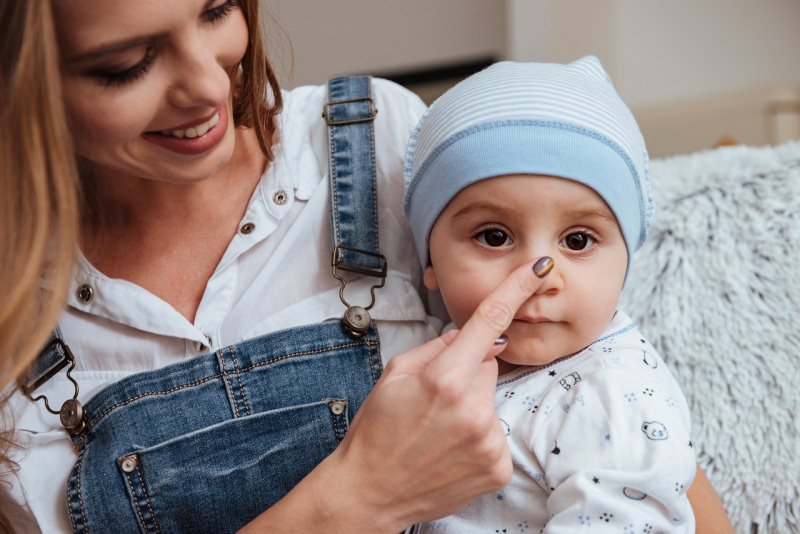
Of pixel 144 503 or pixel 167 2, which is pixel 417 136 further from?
pixel 144 503

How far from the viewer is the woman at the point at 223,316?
2.87ft

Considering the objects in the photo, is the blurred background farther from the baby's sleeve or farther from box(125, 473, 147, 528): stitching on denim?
the baby's sleeve

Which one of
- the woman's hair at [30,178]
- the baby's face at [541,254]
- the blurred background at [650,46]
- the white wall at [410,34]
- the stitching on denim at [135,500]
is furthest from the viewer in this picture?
the white wall at [410,34]

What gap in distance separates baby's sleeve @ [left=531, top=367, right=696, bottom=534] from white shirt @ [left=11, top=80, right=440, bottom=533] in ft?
0.94

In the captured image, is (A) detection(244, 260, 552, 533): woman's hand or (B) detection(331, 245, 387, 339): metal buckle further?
(B) detection(331, 245, 387, 339): metal buckle

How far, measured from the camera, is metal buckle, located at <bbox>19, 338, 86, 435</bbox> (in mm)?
1062

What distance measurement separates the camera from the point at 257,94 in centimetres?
113

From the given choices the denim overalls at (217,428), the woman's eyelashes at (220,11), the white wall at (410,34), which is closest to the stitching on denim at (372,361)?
the denim overalls at (217,428)

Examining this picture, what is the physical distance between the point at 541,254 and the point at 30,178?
0.53 meters

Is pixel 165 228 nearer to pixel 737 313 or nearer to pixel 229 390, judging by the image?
pixel 229 390

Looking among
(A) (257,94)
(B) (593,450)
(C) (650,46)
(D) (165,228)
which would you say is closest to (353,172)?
(A) (257,94)

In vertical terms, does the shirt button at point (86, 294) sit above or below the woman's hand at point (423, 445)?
above

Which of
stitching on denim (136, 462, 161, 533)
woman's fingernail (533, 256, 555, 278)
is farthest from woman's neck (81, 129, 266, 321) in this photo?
woman's fingernail (533, 256, 555, 278)

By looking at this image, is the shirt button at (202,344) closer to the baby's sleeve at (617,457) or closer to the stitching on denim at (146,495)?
the stitching on denim at (146,495)
